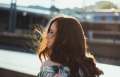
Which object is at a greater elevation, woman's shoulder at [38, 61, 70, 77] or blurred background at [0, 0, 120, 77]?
woman's shoulder at [38, 61, 70, 77]

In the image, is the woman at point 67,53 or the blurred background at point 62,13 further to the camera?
the blurred background at point 62,13

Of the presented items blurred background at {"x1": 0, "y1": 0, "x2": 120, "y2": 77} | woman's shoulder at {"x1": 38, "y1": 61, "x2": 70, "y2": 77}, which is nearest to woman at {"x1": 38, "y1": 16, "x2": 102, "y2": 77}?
woman's shoulder at {"x1": 38, "y1": 61, "x2": 70, "y2": 77}

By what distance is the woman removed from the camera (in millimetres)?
1290

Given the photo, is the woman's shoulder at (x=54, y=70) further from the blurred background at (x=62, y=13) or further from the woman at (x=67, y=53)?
the blurred background at (x=62, y=13)

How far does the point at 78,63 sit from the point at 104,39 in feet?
23.7

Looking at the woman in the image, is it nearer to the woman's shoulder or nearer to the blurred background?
the woman's shoulder

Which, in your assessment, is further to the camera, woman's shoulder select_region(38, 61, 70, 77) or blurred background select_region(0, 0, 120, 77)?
blurred background select_region(0, 0, 120, 77)

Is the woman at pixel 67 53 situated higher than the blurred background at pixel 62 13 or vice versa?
the woman at pixel 67 53

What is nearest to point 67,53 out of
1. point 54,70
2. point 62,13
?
point 54,70

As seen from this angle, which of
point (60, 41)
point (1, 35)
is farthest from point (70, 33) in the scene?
point (1, 35)

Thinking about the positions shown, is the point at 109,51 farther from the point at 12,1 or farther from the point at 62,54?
the point at 62,54

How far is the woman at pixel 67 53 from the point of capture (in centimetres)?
129

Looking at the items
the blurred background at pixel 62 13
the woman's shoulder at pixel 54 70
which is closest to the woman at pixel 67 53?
the woman's shoulder at pixel 54 70

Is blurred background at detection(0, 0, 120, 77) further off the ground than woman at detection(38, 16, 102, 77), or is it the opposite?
woman at detection(38, 16, 102, 77)
